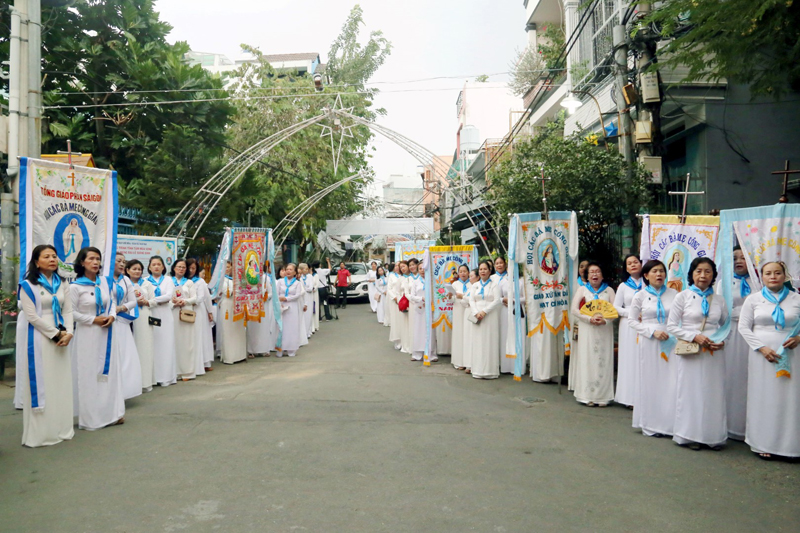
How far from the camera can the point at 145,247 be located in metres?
10.2

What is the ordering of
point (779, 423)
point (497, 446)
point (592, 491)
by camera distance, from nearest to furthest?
point (592, 491), point (779, 423), point (497, 446)

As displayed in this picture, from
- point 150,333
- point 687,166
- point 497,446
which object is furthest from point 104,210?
point 687,166

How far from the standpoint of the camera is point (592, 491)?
4.63 meters

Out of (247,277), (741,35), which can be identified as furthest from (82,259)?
(741,35)

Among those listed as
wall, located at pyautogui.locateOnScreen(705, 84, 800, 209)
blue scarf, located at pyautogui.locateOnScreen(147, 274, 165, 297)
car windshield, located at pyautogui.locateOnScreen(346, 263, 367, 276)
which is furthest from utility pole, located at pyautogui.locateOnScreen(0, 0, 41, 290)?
car windshield, located at pyautogui.locateOnScreen(346, 263, 367, 276)

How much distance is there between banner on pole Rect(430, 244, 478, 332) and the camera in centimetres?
1128

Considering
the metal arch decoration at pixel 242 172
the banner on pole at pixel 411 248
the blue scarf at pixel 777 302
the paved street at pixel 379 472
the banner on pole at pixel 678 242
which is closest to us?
A: the paved street at pixel 379 472

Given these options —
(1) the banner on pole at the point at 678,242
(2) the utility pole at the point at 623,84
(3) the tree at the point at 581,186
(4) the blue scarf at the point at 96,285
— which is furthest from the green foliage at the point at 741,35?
(4) the blue scarf at the point at 96,285

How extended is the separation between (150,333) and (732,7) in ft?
25.7

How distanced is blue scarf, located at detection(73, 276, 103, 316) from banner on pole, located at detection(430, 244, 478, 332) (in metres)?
5.94

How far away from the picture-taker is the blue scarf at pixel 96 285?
648 centimetres

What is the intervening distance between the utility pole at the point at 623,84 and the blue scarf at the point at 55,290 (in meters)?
7.96

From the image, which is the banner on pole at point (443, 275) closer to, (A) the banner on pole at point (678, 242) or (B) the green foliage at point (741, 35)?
(A) the banner on pole at point (678, 242)

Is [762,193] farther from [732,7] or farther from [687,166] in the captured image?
[732,7]
